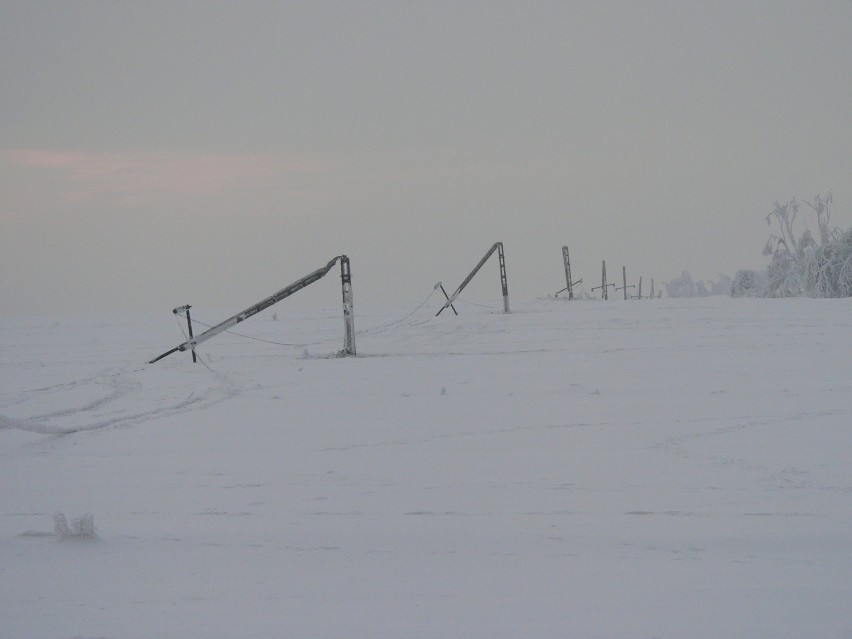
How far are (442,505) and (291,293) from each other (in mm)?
8022

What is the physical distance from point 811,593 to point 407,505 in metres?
1.98

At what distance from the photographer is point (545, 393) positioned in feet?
24.0

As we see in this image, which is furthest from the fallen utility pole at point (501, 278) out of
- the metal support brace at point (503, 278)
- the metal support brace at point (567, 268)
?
the metal support brace at point (567, 268)

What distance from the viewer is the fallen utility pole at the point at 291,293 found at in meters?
11.3

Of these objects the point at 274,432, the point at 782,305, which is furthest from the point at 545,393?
the point at 782,305

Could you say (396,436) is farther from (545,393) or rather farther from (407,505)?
(545,393)

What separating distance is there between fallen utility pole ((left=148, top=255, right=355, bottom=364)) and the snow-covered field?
231 cm

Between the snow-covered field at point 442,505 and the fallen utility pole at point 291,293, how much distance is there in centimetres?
231

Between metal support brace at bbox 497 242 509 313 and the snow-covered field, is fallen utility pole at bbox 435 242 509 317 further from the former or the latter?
the snow-covered field

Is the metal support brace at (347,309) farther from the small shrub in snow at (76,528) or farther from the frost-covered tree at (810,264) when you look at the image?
the frost-covered tree at (810,264)

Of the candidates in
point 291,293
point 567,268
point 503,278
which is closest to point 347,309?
point 291,293

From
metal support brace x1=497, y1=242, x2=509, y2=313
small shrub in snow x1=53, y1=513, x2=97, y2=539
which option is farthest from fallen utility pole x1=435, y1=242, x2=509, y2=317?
small shrub in snow x1=53, y1=513, x2=97, y2=539

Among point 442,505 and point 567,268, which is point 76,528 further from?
point 567,268

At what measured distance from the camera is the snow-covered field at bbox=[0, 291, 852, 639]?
111 inches
